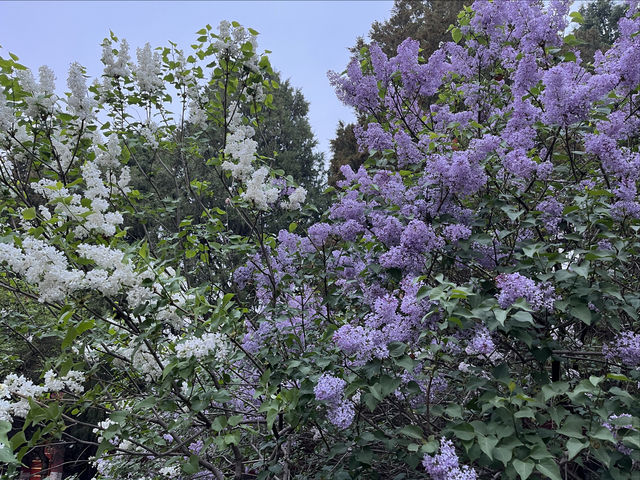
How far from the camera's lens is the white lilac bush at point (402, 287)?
7.09 ft

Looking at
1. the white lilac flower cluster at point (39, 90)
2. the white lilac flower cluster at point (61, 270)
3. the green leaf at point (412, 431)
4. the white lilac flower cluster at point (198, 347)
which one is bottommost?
the green leaf at point (412, 431)

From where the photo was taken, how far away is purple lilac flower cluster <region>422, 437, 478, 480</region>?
6.44 feet

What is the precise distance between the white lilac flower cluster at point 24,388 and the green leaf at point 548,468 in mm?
2044

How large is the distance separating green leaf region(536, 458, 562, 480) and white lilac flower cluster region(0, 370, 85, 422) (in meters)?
2.04

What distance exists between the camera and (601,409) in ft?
6.44

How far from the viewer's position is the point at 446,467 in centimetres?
199

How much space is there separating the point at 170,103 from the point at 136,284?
10.5 feet

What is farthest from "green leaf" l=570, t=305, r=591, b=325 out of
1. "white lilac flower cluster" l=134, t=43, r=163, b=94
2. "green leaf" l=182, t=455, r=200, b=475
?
"white lilac flower cluster" l=134, t=43, r=163, b=94

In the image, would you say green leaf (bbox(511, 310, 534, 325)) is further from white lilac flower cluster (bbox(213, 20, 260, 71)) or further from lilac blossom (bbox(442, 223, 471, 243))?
white lilac flower cluster (bbox(213, 20, 260, 71))

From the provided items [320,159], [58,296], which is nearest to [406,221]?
[58,296]

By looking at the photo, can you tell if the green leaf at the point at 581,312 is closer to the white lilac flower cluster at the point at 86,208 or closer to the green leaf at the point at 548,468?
the green leaf at the point at 548,468

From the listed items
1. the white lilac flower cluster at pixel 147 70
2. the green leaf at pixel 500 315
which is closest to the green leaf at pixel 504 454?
the green leaf at pixel 500 315

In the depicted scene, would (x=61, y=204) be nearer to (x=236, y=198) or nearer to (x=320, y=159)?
(x=236, y=198)

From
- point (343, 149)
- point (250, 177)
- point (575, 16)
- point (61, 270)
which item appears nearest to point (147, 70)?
point (250, 177)
